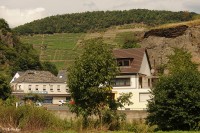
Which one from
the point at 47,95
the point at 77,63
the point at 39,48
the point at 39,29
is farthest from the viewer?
the point at 39,29

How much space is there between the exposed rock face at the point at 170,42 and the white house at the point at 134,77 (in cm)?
1453

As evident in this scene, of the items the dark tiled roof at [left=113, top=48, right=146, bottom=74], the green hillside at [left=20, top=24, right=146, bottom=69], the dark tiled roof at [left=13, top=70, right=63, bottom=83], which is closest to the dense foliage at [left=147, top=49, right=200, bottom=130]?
the dark tiled roof at [left=113, top=48, right=146, bottom=74]

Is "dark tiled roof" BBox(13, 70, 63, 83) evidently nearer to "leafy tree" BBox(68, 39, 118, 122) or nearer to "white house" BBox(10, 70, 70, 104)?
"white house" BBox(10, 70, 70, 104)

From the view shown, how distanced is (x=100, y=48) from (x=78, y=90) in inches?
142

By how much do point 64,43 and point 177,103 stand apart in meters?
132

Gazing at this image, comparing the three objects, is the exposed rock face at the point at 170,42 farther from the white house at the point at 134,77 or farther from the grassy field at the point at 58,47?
the grassy field at the point at 58,47

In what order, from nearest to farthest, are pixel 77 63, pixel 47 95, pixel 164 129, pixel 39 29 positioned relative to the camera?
pixel 164 129, pixel 77 63, pixel 47 95, pixel 39 29

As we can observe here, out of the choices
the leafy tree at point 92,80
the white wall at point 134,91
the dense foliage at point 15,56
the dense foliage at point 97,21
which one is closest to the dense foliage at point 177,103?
the leafy tree at point 92,80

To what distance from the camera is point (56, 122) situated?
30844 millimetres

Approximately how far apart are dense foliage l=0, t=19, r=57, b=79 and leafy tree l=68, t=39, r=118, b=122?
87608 mm

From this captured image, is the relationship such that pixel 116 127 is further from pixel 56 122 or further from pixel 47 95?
pixel 47 95

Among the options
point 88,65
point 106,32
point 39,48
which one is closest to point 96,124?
point 88,65

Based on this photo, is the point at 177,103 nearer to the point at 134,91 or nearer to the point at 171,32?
the point at 134,91

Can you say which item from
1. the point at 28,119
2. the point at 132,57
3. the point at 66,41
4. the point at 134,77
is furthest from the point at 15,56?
the point at 28,119
